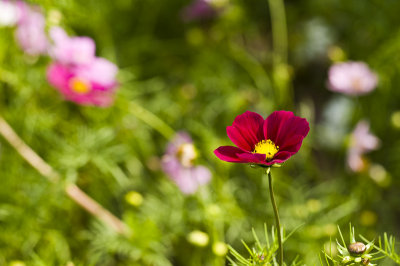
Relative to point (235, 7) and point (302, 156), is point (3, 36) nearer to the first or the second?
point (235, 7)

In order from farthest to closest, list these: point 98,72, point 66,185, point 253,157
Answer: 1. point 98,72
2. point 66,185
3. point 253,157

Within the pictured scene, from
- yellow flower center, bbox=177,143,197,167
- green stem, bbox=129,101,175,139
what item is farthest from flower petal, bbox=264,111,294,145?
green stem, bbox=129,101,175,139

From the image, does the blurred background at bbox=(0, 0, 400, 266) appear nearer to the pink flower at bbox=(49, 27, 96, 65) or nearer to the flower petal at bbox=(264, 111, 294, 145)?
the pink flower at bbox=(49, 27, 96, 65)

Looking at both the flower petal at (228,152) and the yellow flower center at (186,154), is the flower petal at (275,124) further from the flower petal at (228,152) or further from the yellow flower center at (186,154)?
the yellow flower center at (186,154)

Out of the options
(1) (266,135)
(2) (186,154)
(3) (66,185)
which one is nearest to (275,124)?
(1) (266,135)

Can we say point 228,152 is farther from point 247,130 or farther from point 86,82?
point 86,82

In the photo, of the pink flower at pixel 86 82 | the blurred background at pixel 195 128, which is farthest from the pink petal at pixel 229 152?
the pink flower at pixel 86 82
